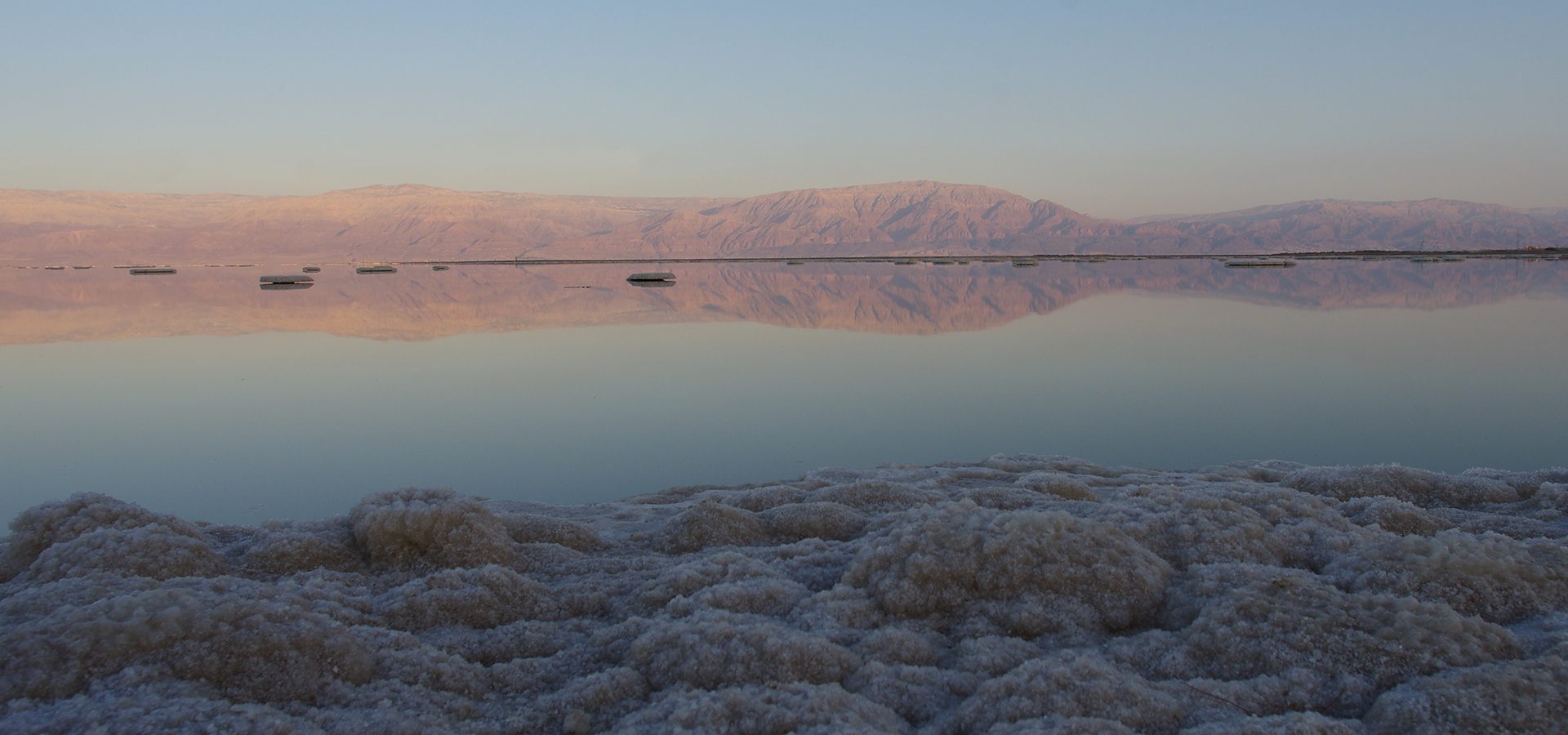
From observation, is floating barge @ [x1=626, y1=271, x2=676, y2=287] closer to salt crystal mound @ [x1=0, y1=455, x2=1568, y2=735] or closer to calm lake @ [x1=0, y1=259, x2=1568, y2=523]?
calm lake @ [x1=0, y1=259, x2=1568, y2=523]

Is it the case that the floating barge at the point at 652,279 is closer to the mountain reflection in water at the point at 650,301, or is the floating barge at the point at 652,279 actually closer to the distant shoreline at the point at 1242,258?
the mountain reflection in water at the point at 650,301

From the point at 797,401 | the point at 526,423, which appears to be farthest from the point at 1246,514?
the point at 526,423

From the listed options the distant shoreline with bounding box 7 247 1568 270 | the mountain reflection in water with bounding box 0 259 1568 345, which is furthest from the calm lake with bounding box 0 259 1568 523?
the distant shoreline with bounding box 7 247 1568 270

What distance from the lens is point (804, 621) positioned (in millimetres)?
4039

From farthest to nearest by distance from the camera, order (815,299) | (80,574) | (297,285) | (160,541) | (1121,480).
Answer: (297,285) < (815,299) < (1121,480) < (160,541) < (80,574)

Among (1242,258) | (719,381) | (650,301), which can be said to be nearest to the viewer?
(719,381)

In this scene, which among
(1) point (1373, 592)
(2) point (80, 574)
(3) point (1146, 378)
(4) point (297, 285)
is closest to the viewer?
(1) point (1373, 592)

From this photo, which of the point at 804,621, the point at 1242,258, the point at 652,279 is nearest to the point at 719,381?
the point at 804,621

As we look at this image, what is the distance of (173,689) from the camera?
9.82 ft

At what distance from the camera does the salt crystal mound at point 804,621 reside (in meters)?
2.96

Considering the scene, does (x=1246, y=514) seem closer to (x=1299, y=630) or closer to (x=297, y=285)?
(x=1299, y=630)

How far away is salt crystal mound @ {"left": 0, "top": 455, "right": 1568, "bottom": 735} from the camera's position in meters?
2.96

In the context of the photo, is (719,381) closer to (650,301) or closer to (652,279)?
(650,301)

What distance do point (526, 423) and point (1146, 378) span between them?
462 inches
